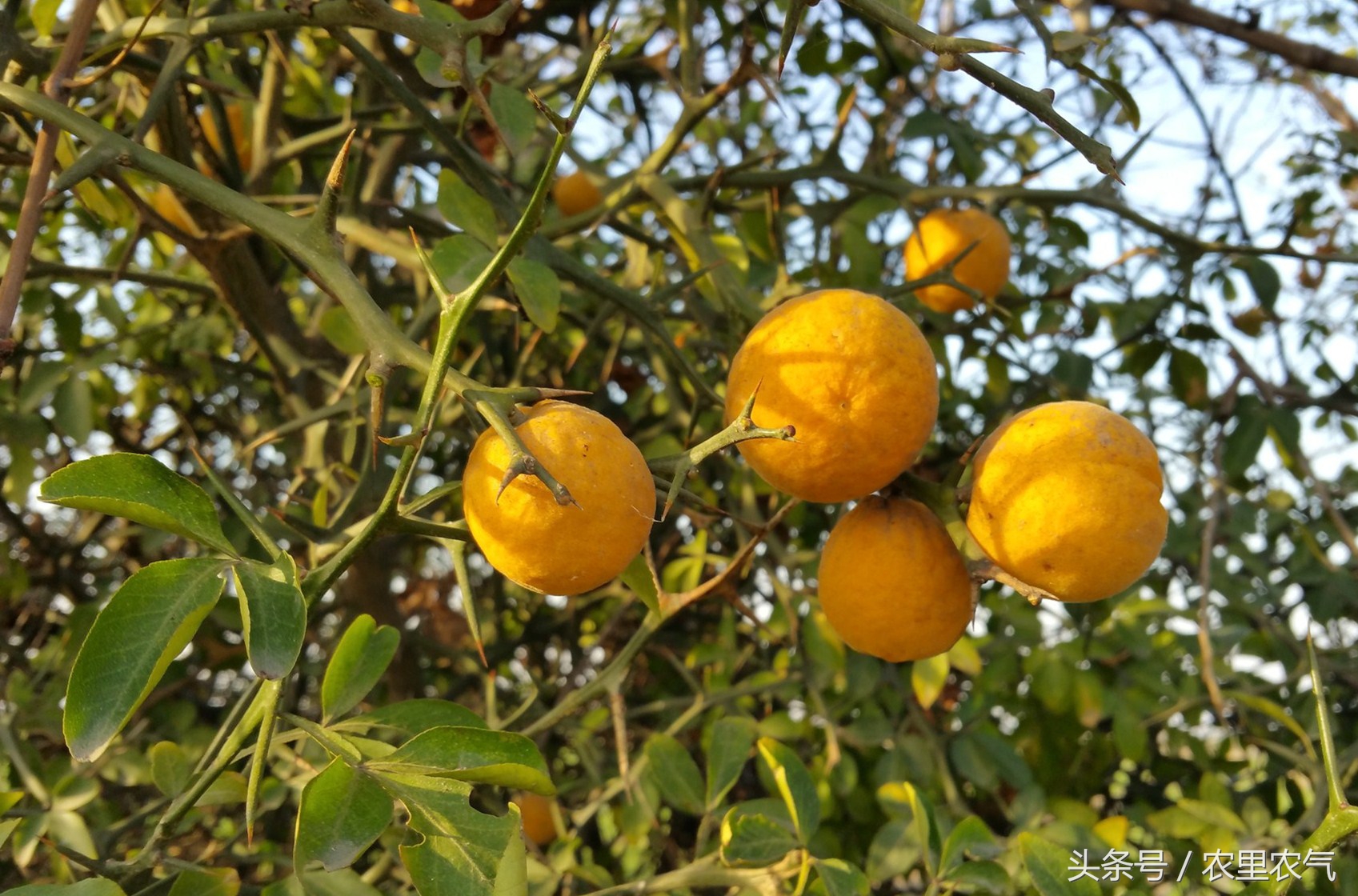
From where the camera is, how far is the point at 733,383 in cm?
77

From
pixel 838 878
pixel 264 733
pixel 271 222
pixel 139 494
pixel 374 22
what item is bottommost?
pixel 838 878

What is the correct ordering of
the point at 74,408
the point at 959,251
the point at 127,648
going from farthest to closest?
the point at 74,408 → the point at 959,251 → the point at 127,648

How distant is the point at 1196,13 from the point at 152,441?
72.2 inches

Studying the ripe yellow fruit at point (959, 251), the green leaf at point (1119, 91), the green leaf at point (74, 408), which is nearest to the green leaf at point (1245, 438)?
the ripe yellow fruit at point (959, 251)

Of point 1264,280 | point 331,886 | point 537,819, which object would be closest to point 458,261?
point 331,886

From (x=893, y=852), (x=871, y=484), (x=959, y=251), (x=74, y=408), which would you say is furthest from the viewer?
(x=74, y=408)

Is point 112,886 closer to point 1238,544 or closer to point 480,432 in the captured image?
point 480,432

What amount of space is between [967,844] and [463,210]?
72 centimetres

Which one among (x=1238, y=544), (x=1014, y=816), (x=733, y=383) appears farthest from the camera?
(x=1238, y=544)

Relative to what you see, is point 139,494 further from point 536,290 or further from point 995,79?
point 995,79

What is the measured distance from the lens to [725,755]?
1.05m

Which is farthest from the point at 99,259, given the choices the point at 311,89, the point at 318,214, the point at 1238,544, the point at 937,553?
the point at 1238,544

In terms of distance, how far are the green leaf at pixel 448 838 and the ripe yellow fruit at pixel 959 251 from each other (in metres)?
0.85

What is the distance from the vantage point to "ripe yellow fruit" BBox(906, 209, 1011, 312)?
122cm
